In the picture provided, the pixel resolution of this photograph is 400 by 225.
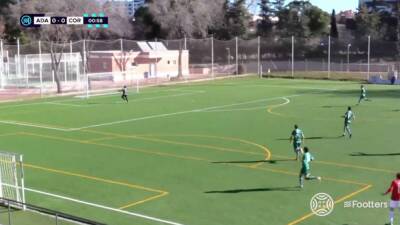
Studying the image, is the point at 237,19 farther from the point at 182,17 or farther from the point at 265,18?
the point at 182,17

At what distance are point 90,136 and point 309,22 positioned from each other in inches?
3204

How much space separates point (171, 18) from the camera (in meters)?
86.9

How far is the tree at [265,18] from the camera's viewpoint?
108 m

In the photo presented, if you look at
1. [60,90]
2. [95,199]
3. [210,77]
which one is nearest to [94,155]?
[95,199]

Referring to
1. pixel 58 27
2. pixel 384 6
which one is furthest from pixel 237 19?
pixel 58 27

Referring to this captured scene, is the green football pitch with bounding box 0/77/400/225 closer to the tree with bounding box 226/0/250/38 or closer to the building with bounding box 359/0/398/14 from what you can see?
the tree with bounding box 226/0/250/38

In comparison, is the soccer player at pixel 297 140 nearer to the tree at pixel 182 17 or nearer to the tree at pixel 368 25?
the tree at pixel 182 17

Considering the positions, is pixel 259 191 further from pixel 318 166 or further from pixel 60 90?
pixel 60 90

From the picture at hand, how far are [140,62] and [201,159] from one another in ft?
169

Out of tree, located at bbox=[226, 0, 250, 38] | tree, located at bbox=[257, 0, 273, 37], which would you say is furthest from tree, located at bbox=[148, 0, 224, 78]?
tree, located at bbox=[257, 0, 273, 37]

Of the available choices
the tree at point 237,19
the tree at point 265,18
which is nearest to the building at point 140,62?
the tree at point 237,19

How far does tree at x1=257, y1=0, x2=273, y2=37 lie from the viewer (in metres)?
108

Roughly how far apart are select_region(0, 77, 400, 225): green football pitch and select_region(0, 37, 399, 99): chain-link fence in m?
13.0

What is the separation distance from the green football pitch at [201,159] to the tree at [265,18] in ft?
207
